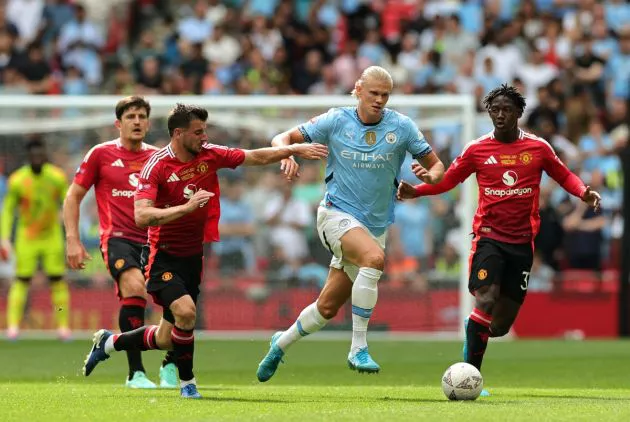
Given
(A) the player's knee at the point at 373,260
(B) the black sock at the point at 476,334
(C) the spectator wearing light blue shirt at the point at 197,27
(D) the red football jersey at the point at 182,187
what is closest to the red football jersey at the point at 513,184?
(B) the black sock at the point at 476,334

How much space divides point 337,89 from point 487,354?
794cm

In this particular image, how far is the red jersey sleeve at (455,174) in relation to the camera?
12.2m

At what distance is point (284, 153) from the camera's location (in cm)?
1131

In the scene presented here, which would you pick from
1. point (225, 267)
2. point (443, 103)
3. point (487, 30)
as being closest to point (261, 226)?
point (225, 267)

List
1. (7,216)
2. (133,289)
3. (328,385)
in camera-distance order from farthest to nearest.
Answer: (7,216) < (328,385) < (133,289)

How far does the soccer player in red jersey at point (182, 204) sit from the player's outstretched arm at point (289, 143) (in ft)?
0.36

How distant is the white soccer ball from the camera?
10.9m

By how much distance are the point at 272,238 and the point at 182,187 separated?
9.99 metres

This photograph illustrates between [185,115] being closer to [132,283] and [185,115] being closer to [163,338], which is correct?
[163,338]

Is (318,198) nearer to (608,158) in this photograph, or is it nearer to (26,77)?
(608,158)

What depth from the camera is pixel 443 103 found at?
20688 millimetres

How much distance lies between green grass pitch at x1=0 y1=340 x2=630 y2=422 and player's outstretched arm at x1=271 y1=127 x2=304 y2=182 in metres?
1.75

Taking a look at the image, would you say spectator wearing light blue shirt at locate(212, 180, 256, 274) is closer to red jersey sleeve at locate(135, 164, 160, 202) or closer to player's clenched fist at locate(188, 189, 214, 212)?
red jersey sleeve at locate(135, 164, 160, 202)

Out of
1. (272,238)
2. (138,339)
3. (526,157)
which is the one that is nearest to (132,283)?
(138,339)
